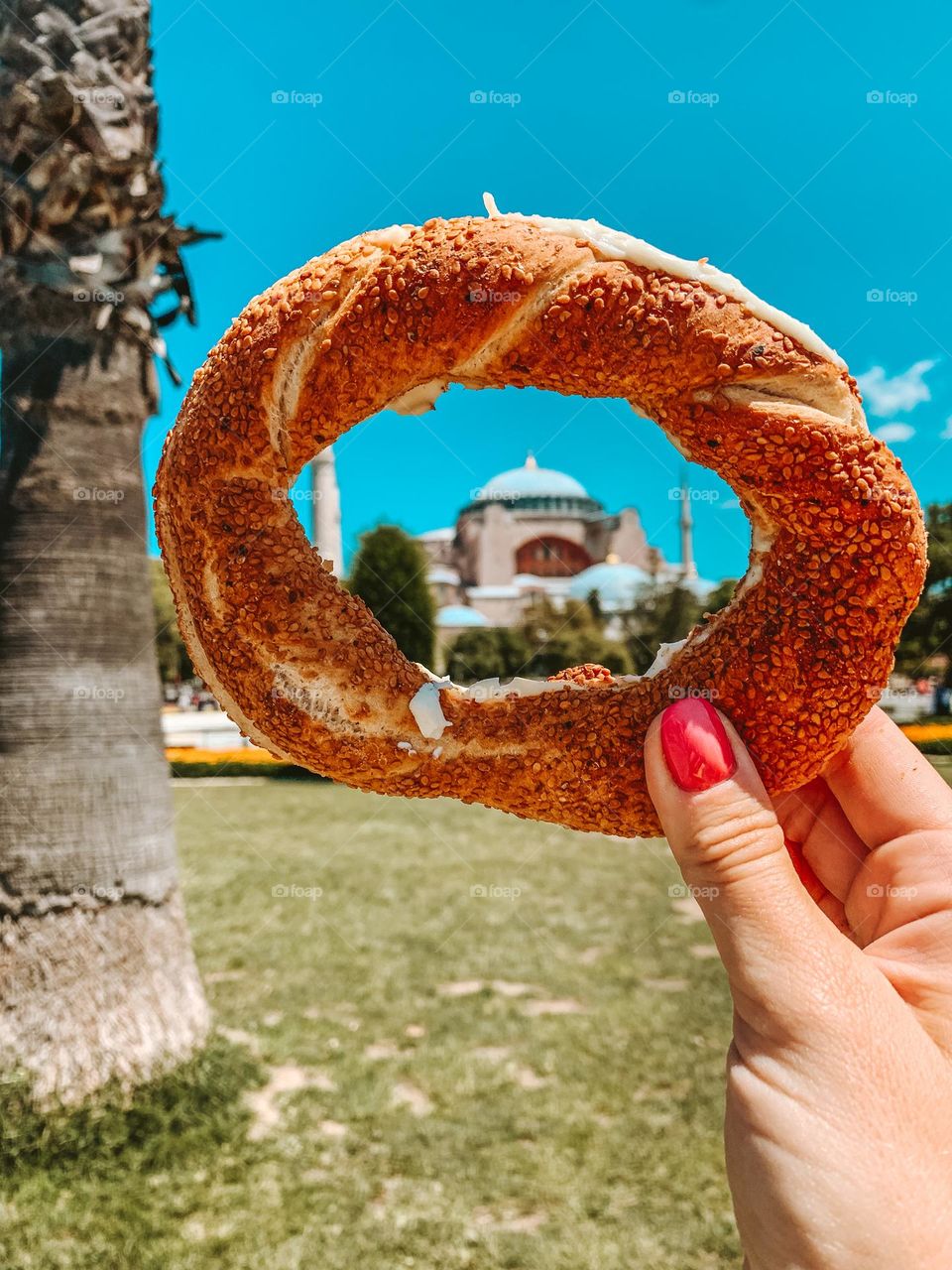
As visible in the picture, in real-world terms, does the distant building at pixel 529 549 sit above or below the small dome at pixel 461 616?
Result: above

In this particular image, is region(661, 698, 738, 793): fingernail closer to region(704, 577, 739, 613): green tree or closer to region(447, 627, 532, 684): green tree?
region(704, 577, 739, 613): green tree

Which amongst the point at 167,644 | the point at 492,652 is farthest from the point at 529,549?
the point at 167,644

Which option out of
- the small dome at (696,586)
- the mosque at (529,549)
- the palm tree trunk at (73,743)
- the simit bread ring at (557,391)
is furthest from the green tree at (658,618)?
the simit bread ring at (557,391)

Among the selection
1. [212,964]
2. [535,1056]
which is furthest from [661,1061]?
[212,964]

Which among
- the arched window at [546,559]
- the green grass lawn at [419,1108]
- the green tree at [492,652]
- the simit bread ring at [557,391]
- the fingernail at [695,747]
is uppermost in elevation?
the arched window at [546,559]

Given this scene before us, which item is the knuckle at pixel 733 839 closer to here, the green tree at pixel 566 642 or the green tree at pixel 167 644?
the green tree at pixel 566 642

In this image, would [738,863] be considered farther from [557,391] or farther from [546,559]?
[546,559]
